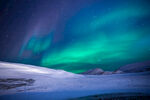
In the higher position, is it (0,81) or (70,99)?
(0,81)

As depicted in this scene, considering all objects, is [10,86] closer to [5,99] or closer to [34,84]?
[34,84]

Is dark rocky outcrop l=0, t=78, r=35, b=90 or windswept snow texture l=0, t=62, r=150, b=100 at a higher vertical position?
dark rocky outcrop l=0, t=78, r=35, b=90

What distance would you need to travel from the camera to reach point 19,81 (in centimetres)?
1164

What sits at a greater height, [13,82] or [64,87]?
[13,82]

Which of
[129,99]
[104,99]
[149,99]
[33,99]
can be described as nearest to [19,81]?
[33,99]

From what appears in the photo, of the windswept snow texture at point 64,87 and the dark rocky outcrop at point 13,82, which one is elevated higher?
the dark rocky outcrop at point 13,82

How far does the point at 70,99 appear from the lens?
626cm

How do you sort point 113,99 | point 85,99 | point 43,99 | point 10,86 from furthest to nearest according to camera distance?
point 10,86, point 43,99, point 85,99, point 113,99

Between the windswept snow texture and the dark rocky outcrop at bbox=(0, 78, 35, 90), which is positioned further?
Answer: the dark rocky outcrop at bbox=(0, 78, 35, 90)

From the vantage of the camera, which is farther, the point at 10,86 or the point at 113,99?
the point at 10,86

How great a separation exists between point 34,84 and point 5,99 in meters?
4.82

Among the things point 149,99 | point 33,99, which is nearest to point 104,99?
point 149,99

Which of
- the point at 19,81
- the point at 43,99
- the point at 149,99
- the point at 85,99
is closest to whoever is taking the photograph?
the point at 149,99

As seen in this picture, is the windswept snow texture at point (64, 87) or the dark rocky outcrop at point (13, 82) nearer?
the windswept snow texture at point (64, 87)
